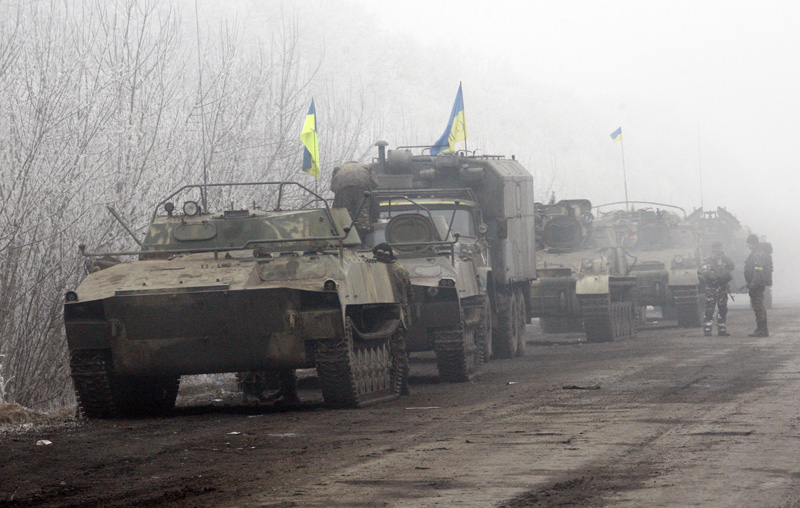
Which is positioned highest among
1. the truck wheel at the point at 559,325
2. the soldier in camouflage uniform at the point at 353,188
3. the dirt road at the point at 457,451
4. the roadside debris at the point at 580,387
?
the soldier in camouflage uniform at the point at 353,188

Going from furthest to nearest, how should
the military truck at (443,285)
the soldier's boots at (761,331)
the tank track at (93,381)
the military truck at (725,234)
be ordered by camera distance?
the military truck at (725,234) < the soldier's boots at (761,331) < the military truck at (443,285) < the tank track at (93,381)

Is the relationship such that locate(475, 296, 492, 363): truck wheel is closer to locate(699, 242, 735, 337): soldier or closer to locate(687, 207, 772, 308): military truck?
→ locate(699, 242, 735, 337): soldier

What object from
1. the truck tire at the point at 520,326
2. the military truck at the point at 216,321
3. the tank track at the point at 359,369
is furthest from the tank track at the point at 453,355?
the truck tire at the point at 520,326

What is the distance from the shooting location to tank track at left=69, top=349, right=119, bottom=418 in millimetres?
10375

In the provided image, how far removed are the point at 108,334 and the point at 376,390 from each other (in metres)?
2.54

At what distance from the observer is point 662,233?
26797mm

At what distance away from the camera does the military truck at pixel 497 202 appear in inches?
707

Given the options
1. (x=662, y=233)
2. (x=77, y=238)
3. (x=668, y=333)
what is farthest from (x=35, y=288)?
(x=662, y=233)

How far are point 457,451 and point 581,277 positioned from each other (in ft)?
46.3

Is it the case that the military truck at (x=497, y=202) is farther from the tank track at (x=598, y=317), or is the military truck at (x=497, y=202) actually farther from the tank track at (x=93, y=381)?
the tank track at (x=93, y=381)

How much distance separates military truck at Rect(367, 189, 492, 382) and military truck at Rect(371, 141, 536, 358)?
4.22 feet

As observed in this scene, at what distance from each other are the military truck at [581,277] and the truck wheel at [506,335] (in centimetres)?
283

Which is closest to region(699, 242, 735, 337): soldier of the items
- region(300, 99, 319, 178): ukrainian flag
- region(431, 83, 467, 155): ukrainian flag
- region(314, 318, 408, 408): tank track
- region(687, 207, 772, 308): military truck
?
region(431, 83, 467, 155): ukrainian flag

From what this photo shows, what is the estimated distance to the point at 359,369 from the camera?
36.3ft
